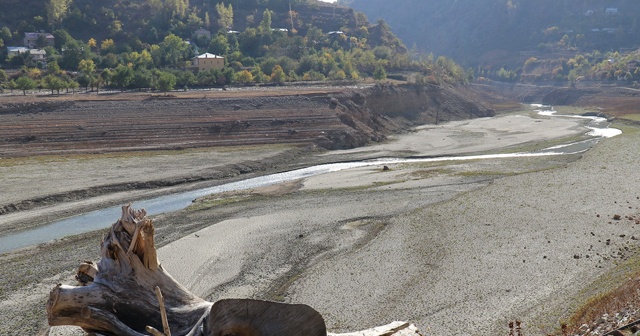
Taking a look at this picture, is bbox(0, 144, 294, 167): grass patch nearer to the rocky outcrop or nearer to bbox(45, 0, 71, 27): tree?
the rocky outcrop

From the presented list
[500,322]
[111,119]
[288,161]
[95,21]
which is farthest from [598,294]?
[95,21]

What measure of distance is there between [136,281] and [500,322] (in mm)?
12413

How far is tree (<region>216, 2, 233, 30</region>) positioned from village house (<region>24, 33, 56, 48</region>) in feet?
142

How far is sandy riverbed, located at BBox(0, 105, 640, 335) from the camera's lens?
21.5 m

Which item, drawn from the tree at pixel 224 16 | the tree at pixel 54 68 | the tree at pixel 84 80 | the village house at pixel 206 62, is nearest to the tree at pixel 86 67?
the tree at pixel 84 80

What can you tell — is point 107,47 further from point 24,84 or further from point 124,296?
point 124,296

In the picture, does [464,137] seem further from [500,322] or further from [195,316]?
[195,316]

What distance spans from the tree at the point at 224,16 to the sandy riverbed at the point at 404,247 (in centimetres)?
11365

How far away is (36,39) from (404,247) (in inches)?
4415

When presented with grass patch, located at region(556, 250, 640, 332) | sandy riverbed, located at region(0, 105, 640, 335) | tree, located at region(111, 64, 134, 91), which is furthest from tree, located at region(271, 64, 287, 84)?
grass patch, located at region(556, 250, 640, 332)

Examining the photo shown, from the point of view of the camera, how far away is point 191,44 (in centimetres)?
13325

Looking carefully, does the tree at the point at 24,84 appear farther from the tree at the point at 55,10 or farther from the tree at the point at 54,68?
the tree at the point at 55,10

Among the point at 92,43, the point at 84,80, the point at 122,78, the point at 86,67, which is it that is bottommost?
the point at 84,80

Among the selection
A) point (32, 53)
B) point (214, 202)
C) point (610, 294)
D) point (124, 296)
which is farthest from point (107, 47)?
point (124, 296)
